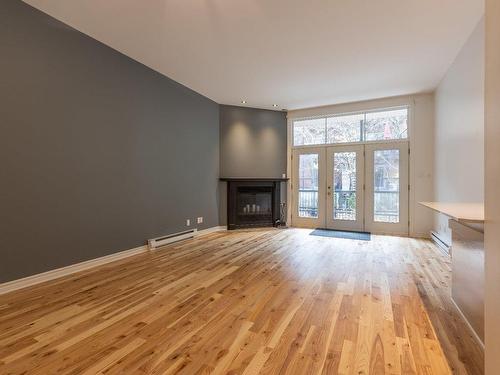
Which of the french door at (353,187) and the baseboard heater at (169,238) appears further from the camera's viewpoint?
the french door at (353,187)

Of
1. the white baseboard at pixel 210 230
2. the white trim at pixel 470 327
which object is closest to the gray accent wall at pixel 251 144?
the white baseboard at pixel 210 230

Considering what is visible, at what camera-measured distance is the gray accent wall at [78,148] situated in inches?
109

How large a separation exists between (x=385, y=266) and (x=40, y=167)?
454 cm

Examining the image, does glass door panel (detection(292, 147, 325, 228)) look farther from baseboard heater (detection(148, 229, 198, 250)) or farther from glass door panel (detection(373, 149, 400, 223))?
baseboard heater (detection(148, 229, 198, 250))

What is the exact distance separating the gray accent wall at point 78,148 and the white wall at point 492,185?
3.93 metres

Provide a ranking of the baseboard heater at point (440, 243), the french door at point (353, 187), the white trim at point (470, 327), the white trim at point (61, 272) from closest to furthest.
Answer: the white trim at point (470, 327) → the white trim at point (61, 272) → the baseboard heater at point (440, 243) → the french door at point (353, 187)

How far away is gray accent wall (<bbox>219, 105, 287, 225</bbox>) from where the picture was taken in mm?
6426

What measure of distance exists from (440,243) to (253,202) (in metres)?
3.98

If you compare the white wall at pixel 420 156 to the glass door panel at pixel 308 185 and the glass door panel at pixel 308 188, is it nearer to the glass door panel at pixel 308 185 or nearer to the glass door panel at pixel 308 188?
the glass door panel at pixel 308 188

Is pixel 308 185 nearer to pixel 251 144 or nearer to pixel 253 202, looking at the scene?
pixel 253 202

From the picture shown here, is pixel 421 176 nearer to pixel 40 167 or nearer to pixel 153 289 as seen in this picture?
pixel 153 289

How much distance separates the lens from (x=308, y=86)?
5168mm

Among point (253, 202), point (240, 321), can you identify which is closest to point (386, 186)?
point (253, 202)

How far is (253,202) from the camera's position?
265 inches
